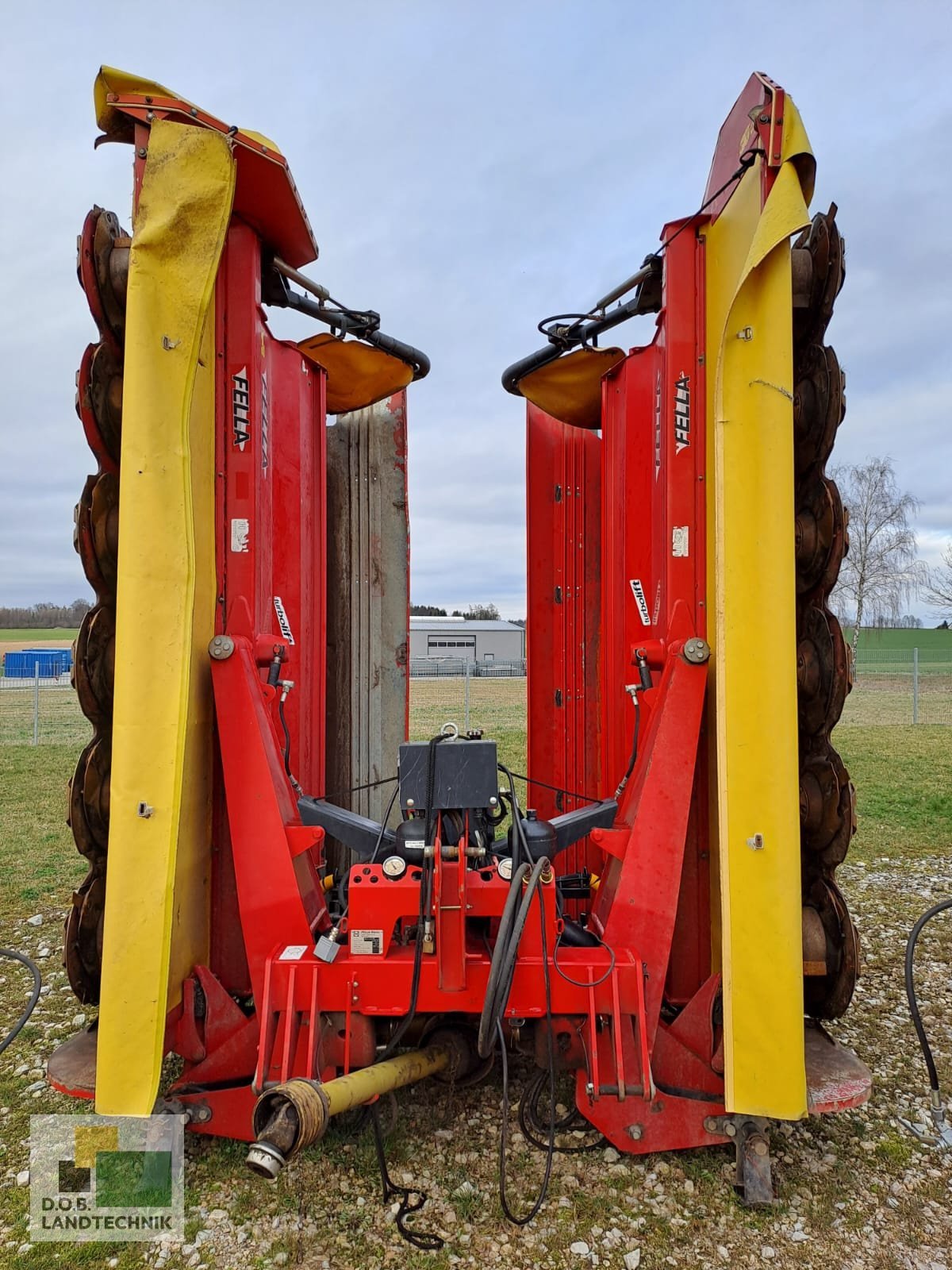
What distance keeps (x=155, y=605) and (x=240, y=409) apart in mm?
913

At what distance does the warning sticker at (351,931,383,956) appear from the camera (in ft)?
8.35

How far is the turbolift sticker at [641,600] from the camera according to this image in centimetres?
327

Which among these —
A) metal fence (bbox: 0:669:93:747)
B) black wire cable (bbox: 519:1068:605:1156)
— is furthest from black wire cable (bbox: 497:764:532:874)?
metal fence (bbox: 0:669:93:747)

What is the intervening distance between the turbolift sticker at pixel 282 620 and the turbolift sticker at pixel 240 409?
0.70 m

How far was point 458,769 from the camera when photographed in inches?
103

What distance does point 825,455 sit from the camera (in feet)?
9.07

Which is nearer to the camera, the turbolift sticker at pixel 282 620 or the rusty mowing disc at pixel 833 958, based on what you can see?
the rusty mowing disc at pixel 833 958

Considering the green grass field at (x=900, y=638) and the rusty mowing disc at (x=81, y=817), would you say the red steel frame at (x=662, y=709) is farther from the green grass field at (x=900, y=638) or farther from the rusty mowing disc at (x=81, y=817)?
the green grass field at (x=900, y=638)

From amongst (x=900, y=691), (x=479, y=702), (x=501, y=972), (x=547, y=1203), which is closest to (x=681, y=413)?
(x=501, y=972)

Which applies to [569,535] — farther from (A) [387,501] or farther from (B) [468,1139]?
(B) [468,1139]

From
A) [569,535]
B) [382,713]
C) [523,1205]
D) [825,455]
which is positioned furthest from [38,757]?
[825,455]

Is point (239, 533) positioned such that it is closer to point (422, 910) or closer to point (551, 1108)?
point (422, 910)

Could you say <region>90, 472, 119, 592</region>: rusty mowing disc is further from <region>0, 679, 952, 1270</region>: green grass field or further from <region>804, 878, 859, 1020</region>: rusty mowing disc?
<region>804, 878, 859, 1020</region>: rusty mowing disc

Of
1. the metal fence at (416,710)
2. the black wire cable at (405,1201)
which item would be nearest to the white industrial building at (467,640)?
the metal fence at (416,710)
